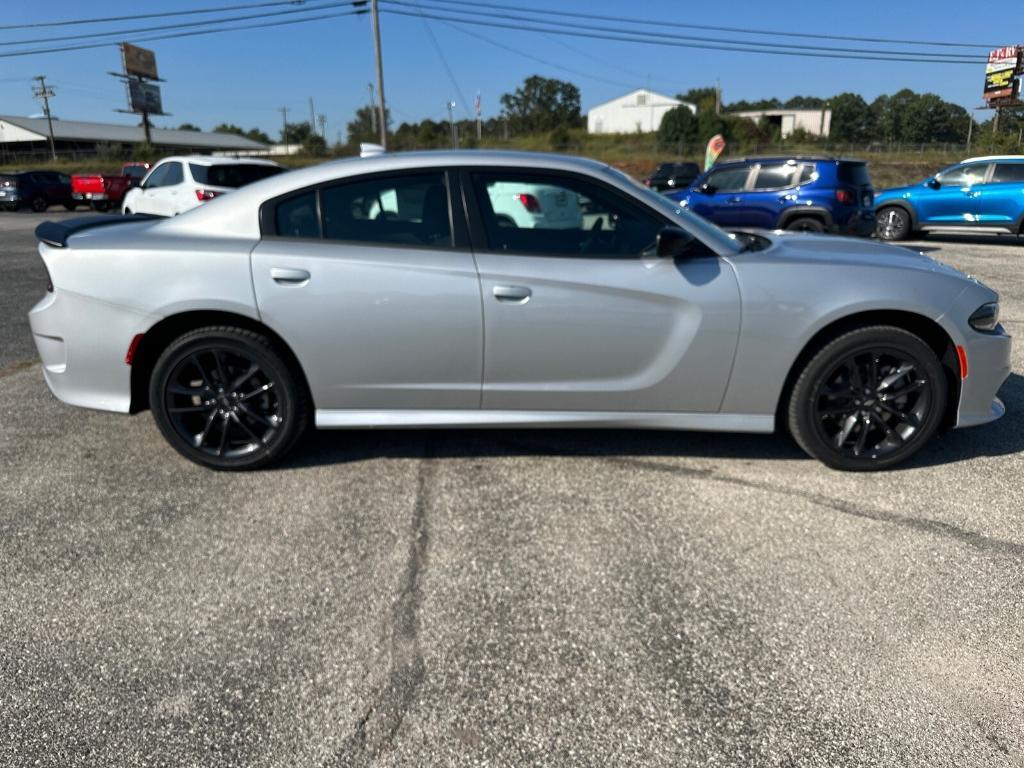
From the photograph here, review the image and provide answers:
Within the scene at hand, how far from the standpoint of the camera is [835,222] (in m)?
10.7

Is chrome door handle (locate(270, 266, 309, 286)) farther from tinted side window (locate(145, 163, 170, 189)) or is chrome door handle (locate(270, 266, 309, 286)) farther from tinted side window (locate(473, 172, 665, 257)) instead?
tinted side window (locate(145, 163, 170, 189))

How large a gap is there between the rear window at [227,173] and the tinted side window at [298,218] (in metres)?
10.4

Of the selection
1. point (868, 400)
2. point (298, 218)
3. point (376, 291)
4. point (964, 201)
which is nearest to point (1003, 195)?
point (964, 201)

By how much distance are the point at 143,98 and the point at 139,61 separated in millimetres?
3311

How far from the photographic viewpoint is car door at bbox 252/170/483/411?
342cm

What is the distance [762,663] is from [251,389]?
8.62ft

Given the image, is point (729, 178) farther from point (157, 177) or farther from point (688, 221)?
point (157, 177)

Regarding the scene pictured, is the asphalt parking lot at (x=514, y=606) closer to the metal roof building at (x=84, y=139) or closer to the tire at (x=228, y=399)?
the tire at (x=228, y=399)

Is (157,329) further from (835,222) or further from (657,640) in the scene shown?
(835,222)

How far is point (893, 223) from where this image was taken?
13.9 metres

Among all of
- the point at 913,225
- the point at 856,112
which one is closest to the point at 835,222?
the point at 913,225

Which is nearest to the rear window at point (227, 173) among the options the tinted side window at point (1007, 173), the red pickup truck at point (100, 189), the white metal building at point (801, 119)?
the tinted side window at point (1007, 173)

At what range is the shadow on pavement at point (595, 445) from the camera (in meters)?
3.90

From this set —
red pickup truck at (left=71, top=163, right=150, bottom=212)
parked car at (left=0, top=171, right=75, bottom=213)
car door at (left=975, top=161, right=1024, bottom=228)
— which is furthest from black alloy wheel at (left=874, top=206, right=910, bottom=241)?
→ parked car at (left=0, top=171, right=75, bottom=213)
